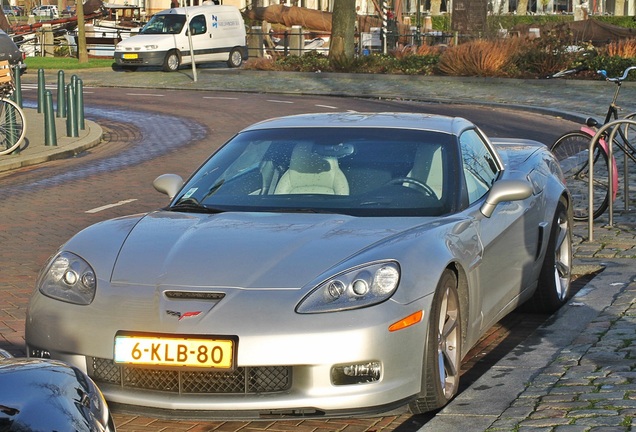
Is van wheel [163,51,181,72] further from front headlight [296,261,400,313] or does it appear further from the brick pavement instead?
front headlight [296,261,400,313]

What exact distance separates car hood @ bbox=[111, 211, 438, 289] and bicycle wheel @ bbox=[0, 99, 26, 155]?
11.5 meters

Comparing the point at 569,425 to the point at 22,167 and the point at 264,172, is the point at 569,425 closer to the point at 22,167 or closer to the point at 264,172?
the point at 264,172

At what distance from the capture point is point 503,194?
638 cm

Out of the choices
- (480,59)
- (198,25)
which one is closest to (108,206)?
(480,59)

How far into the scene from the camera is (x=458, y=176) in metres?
6.45

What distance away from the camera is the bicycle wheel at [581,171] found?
10.9 m

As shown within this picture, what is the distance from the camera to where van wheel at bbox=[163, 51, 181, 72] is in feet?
126

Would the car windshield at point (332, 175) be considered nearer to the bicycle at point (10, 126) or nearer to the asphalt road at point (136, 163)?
the asphalt road at point (136, 163)

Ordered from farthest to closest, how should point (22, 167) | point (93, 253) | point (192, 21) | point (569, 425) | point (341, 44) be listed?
point (192, 21), point (341, 44), point (22, 167), point (93, 253), point (569, 425)

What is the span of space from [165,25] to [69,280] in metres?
35.0

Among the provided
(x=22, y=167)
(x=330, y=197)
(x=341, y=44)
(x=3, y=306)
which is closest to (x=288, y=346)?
(x=330, y=197)

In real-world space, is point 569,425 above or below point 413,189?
below

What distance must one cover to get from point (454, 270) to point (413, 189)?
0.75 meters

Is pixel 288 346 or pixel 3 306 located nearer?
pixel 288 346
